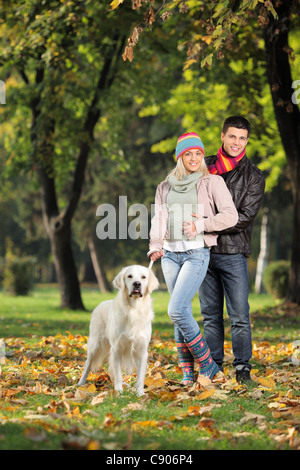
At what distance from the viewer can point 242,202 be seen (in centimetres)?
605

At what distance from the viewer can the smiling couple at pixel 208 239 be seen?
223 inches

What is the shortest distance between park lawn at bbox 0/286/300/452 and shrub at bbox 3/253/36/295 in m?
16.9

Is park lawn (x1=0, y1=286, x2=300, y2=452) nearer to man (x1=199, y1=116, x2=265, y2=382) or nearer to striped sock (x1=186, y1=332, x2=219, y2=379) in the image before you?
striped sock (x1=186, y1=332, x2=219, y2=379)

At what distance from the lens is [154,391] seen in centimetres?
558

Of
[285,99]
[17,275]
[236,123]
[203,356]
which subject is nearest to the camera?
[203,356]

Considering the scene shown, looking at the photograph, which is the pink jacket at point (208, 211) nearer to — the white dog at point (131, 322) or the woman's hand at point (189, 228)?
the woman's hand at point (189, 228)

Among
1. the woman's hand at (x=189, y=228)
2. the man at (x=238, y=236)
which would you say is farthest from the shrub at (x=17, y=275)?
the woman's hand at (x=189, y=228)

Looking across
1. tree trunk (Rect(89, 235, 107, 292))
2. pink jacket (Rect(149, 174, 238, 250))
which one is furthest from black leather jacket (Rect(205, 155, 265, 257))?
tree trunk (Rect(89, 235, 107, 292))

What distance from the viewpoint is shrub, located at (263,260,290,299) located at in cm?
2238

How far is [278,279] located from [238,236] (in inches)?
683

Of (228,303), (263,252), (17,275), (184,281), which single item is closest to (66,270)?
(17,275)

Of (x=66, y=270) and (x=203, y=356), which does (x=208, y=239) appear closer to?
(x=203, y=356)

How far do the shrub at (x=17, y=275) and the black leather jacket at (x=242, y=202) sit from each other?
2000cm
